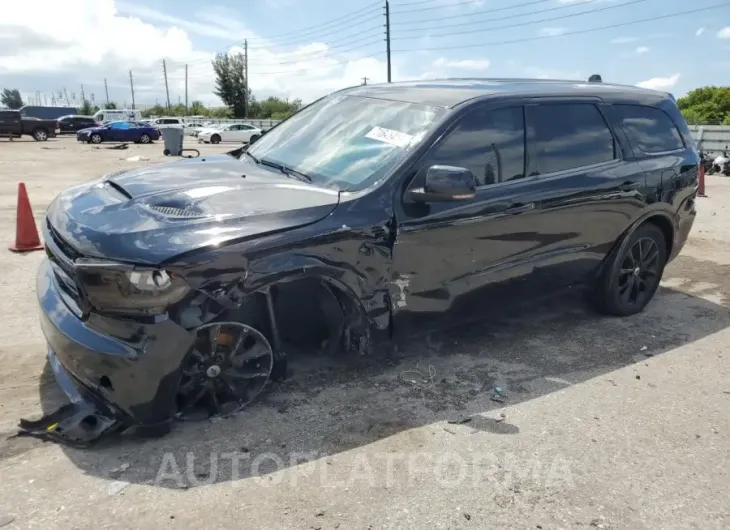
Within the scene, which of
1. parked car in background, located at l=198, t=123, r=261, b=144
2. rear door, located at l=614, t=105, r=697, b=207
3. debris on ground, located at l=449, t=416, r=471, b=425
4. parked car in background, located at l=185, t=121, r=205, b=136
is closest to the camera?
debris on ground, located at l=449, t=416, r=471, b=425

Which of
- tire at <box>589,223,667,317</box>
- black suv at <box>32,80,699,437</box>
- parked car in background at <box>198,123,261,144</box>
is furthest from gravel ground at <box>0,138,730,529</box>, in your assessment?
parked car in background at <box>198,123,261,144</box>

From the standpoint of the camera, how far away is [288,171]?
3.91 meters

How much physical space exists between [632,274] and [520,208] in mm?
1665

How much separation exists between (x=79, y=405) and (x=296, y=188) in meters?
1.61

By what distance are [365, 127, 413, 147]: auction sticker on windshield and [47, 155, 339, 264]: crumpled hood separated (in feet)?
1.90

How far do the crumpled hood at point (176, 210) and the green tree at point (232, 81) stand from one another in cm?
6851

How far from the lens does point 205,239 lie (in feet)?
9.48

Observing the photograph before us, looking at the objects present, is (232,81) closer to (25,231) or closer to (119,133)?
(119,133)

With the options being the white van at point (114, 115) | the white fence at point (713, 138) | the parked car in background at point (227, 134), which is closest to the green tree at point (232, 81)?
the white van at point (114, 115)

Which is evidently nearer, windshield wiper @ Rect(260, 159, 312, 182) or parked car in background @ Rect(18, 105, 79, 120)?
windshield wiper @ Rect(260, 159, 312, 182)

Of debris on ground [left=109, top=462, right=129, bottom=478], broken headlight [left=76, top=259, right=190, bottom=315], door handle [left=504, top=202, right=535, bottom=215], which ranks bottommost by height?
debris on ground [left=109, top=462, right=129, bottom=478]

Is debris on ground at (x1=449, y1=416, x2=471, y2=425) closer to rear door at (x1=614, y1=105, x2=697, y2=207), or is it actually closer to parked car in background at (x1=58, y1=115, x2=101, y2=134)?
rear door at (x1=614, y1=105, x2=697, y2=207)

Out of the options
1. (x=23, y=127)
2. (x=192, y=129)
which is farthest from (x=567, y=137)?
(x=192, y=129)

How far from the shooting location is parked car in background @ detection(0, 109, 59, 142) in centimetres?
3300
